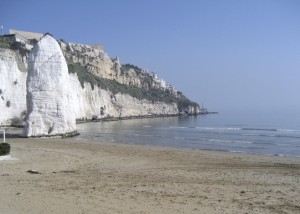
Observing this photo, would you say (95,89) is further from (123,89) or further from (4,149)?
(4,149)

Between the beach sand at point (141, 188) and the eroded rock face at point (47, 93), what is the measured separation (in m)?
13.8

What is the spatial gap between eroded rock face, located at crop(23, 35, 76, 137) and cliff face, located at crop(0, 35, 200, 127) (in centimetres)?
101

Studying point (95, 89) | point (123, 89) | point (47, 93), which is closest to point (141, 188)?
point (47, 93)

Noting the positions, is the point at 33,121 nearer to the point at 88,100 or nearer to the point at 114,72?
the point at 88,100

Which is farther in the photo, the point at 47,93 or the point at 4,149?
the point at 47,93

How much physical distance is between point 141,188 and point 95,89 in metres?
69.1

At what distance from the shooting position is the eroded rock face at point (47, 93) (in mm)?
29375

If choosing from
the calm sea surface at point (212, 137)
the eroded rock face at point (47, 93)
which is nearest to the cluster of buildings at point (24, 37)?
the calm sea surface at point (212, 137)

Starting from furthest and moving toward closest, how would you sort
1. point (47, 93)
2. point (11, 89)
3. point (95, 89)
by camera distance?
point (95, 89), point (11, 89), point (47, 93)

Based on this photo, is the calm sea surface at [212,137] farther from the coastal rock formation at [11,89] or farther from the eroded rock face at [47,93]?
the coastal rock formation at [11,89]

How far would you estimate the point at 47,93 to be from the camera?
2991 centimetres

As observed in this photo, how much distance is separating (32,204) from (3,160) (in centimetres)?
794

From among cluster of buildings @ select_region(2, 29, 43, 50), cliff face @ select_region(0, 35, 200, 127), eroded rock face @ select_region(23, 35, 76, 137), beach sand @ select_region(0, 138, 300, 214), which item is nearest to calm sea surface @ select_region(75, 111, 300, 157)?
eroded rock face @ select_region(23, 35, 76, 137)

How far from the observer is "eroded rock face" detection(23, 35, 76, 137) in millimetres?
29375
